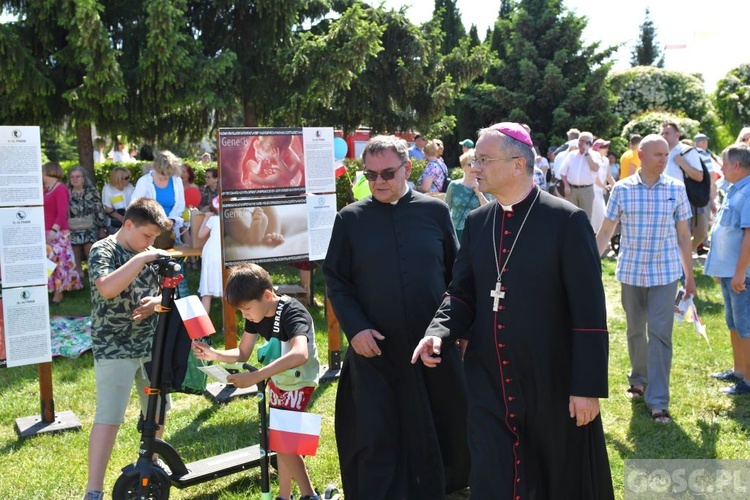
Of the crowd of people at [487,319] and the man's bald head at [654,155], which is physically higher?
the man's bald head at [654,155]

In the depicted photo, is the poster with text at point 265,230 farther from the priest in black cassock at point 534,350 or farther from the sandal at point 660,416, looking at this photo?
the priest in black cassock at point 534,350

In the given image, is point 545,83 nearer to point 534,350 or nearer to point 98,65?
point 98,65

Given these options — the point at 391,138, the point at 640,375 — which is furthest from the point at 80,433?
the point at 640,375

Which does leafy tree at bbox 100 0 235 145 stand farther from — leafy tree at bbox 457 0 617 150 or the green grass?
leafy tree at bbox 457 0 617 150

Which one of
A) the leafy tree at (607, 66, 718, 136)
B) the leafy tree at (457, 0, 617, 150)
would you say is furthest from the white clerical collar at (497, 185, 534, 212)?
the leafy tree at (607, 66, 718, 136)

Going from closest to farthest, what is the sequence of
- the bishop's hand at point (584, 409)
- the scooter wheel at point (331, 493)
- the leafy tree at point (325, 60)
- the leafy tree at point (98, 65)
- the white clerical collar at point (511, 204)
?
the bishop's hand at point (584, 409), the white clerical collar at point (511, 204), the scooter wheel at point (331, 493), the leafy tree at point (98, 65), the leafy tree at point (325, 60)

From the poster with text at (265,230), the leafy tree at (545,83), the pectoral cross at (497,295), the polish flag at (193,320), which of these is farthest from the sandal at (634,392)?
the leafy tree at (545,83)

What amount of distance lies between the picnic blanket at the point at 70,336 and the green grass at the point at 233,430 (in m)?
0.23

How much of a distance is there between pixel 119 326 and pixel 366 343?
1.40 meters

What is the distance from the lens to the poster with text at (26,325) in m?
5.35

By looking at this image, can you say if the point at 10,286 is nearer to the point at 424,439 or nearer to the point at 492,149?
the point at 424,439

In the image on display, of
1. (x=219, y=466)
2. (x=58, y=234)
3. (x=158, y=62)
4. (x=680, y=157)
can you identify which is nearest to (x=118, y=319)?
(x=219, y=466)

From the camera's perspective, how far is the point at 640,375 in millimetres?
6227

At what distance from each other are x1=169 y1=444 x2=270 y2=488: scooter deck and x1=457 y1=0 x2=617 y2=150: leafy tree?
77.1 feet
